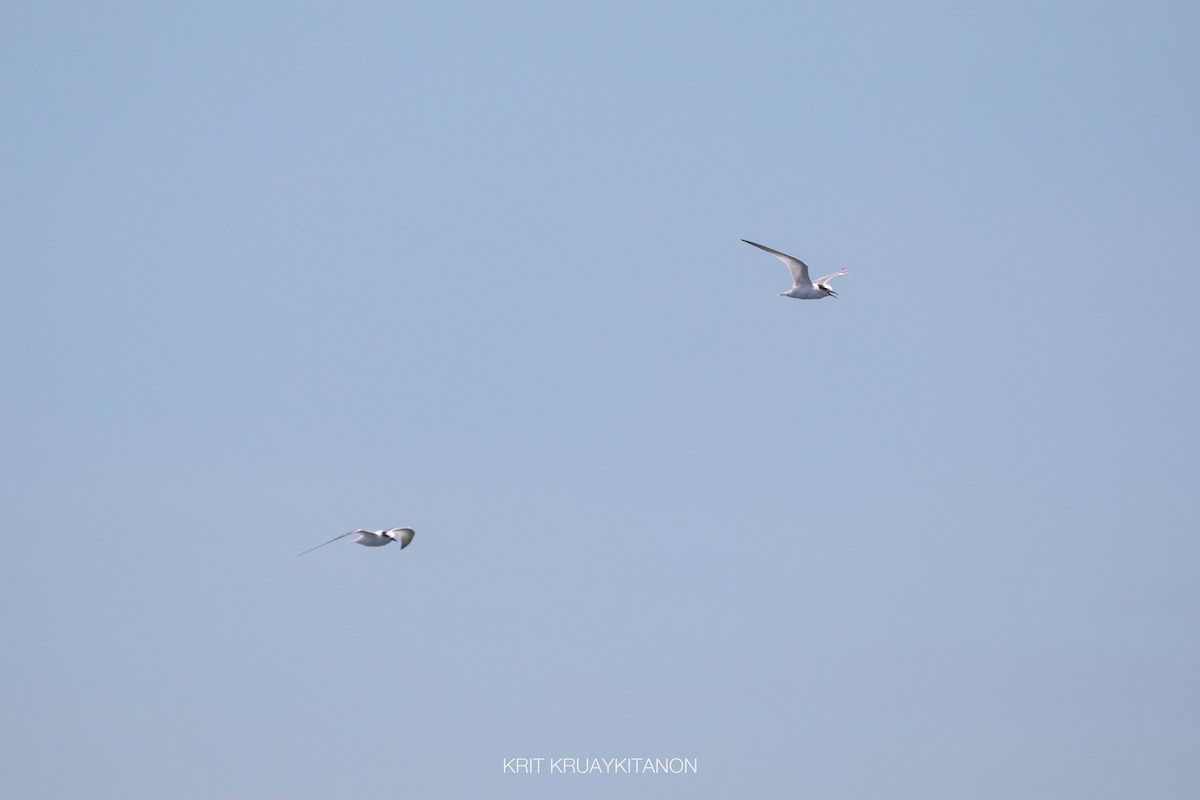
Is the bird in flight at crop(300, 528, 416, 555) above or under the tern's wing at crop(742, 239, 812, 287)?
under

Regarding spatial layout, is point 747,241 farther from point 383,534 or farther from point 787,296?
point 383,534

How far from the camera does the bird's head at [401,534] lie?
195ft

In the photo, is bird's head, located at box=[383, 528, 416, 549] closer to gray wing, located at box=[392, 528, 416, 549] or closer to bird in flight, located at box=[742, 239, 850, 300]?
gray wing, located at box=[392, 528, 416, 549]

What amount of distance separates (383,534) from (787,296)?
19.5m

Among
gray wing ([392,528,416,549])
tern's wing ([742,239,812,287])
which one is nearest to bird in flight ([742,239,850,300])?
tern's wing ([742,239,812,287])

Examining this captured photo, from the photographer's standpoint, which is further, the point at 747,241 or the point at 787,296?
the point at 787,296

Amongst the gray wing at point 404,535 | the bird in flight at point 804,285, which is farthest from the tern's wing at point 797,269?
the gray wing at point 404,535

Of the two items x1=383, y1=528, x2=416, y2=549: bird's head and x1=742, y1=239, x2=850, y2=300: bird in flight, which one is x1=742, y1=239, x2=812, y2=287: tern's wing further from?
x1=383, y1=528, x2=416, y2=549: bird's head

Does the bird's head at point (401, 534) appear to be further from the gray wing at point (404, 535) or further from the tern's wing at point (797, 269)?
the tern's wing at point (797, 269)

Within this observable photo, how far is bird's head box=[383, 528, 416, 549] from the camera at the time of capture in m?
59.4

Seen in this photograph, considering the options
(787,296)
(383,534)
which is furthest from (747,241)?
(383,534)

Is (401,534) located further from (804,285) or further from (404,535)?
(804,285)

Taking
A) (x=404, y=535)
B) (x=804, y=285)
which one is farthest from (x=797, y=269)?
(x=404, y=535)

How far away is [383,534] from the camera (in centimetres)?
5953
